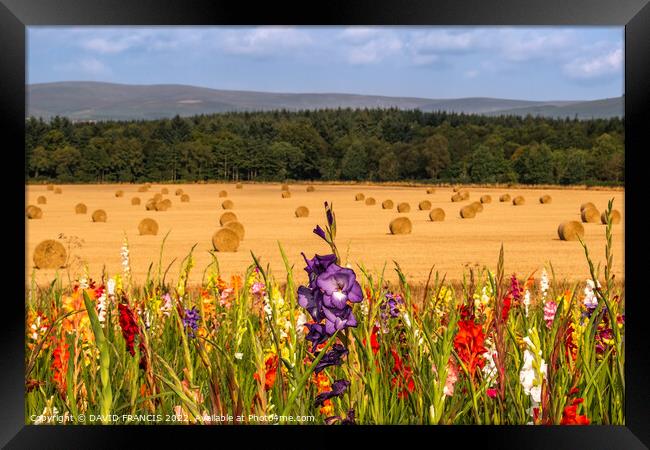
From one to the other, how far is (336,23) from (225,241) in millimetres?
16836

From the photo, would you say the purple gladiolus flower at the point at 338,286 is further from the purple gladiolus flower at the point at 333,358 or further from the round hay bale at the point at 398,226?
the round hay bale at the point at 398,226

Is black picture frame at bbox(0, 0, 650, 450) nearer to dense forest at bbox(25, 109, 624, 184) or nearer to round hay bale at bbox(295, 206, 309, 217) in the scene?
dense forest at bbox(25, 109, 624, 184)

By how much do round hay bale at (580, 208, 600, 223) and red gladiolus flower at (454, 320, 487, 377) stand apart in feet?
84.3

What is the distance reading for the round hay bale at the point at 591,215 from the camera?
2739 centimetres

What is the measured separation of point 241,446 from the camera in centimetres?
295

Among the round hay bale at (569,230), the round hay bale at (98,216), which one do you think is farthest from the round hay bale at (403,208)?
the round hay bale at (98,216)

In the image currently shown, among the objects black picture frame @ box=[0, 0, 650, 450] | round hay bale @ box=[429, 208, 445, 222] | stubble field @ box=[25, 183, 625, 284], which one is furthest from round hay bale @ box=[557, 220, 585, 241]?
black picture frame @ box=[0, 0, 650, 450]

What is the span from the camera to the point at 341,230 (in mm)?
22516

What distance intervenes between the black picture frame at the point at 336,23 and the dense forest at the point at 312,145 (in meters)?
9.70

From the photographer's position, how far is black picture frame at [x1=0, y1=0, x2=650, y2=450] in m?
2.97

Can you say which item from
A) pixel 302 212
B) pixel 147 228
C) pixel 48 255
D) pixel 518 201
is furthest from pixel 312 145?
pixel 518 201

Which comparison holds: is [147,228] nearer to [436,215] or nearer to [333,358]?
[436,215]

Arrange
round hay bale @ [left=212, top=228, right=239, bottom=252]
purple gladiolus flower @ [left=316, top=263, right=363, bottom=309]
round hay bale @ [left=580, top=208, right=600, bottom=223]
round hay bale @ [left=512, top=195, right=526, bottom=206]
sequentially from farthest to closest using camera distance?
round hay bale @ [left=512, top=195, right=526, bottom=206] → round hay bale @ [left=580, top=208, right=600, bottom=223] → round hay bale @ [left=212, top=228, right=239, bottom=252] → purple gladiolus flower @ [left=316, top=263, right=363, bottom=309]

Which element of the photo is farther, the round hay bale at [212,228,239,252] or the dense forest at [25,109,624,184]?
the round hay bale at [212,228,239,252]
